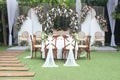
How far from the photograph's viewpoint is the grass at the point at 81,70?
7.95 meters

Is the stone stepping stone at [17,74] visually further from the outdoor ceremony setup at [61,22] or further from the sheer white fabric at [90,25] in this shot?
the sheer white fabric at [90,25]

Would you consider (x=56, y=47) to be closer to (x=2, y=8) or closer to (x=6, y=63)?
(x=6, y=63)

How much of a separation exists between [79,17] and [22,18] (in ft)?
8.31

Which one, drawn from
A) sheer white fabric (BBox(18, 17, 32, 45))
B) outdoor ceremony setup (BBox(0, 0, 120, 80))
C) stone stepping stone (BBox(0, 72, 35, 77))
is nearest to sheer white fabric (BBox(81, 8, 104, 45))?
outdoor ceremony setup (BBox(0, 0, 120, 80))

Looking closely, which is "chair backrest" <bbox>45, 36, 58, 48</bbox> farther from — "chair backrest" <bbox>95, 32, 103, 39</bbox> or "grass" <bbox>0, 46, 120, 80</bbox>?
"chair backrest" <bbox>95, 32, 103, 39</bbox>

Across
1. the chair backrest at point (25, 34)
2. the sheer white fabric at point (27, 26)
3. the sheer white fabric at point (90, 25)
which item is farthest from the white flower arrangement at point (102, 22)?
the chair backrest at point (25, 34)

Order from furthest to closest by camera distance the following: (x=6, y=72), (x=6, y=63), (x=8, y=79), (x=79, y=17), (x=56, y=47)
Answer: (x=79, y=17), (x=56, y=47), (x=6, y=63), (x=6, y=72), (x=8, y=79)

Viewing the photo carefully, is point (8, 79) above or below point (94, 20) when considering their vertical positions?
below

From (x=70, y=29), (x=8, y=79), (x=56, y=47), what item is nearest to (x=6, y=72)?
(x=8, y=79)

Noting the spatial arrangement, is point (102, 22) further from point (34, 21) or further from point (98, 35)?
point (34, 21)

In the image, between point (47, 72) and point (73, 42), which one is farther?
point (73, 42)

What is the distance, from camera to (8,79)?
24.8 feet

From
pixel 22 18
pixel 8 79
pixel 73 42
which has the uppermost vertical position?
pixel 22 18

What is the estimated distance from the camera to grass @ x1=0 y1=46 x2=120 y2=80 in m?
7.95
